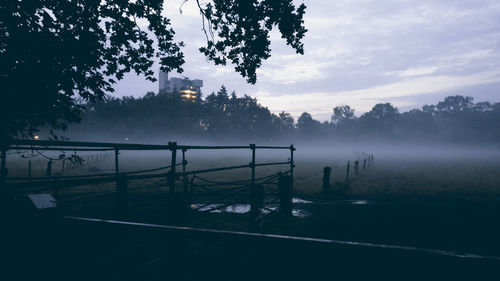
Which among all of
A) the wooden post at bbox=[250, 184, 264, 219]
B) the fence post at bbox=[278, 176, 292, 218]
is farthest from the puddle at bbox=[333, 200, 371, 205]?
the wooden post at bbox=[250, 184, 264, 219]

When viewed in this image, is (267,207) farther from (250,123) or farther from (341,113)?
(341,113)

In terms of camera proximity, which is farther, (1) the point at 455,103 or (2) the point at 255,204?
(1) the point at 455,103

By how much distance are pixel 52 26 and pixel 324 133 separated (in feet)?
479

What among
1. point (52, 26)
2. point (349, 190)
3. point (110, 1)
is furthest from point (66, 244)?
point (349, 190)

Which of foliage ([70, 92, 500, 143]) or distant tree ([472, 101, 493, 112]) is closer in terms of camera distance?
foliage ([70, 92, 500, 143])

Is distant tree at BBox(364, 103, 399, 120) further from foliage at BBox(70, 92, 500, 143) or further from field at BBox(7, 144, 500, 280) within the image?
field at BBox(7, 144, 500, 280)

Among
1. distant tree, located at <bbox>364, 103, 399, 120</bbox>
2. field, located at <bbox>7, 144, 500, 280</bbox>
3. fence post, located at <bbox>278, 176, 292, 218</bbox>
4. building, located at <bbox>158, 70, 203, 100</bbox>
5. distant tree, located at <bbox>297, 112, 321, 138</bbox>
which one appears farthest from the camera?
building, located at <bbox>158, 70, 203, 100</bbox>

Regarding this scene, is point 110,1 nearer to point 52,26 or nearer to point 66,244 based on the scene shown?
point 52,26

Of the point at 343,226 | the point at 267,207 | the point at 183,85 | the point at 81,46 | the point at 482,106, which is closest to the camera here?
the point at 81,46

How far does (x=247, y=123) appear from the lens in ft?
349

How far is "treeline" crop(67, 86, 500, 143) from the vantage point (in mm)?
88375

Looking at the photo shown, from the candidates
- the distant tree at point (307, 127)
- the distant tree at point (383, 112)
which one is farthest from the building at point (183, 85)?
the distant tree at point (383, 112)

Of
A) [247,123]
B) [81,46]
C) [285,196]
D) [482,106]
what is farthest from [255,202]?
[482,106]

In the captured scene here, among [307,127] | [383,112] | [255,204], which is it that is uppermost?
[383,112]
